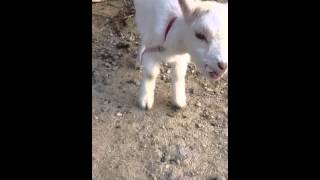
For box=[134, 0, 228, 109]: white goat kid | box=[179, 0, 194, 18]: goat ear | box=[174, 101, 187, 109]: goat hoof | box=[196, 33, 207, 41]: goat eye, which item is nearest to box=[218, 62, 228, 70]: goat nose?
box=[134, 0, 228, 109]: white goat kid

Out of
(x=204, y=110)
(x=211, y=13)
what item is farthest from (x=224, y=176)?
(x=211, y=13)

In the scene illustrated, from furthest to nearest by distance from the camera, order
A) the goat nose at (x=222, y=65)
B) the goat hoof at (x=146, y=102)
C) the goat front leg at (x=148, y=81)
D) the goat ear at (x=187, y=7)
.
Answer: the goat hoof at (x=146, y=102) < the goat front leg at (x=148, y=81) < the goat ear at (x=187, y=7) < the goat nose at (x=222, y=65)

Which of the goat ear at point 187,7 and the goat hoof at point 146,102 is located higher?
the goat ear at point 187,7

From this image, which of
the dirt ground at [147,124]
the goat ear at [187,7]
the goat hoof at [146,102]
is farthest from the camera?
the goat hoof at [146,102]

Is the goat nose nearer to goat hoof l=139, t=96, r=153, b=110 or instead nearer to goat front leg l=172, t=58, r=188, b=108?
goat front leg l=172, t=58, r=188, b=108

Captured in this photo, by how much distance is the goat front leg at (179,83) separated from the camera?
293cm

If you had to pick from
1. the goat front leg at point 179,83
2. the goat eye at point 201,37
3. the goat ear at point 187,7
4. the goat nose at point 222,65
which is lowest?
the goat front leg at point 179,83

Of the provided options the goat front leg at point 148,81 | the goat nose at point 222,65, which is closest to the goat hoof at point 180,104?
the goat front leg at point 148,81

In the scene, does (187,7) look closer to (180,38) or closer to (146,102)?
(180,38)

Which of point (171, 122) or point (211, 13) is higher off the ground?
point (211, 13)

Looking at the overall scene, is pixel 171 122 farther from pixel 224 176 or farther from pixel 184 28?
pixel 184 28

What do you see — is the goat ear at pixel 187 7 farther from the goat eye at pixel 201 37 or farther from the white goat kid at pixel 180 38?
the goat eye at pixel 201 37
